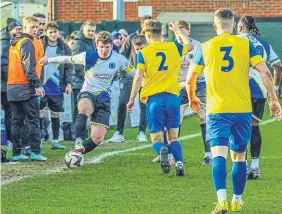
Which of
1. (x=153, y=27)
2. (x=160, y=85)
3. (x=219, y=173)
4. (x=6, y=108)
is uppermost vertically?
(x=153, y=27)

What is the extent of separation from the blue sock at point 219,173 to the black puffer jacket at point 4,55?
6.76 m

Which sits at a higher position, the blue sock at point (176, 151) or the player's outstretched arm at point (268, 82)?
the player's outstretched arm at point (268, 82)

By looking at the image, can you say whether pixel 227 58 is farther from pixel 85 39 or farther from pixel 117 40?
pixel 117 40

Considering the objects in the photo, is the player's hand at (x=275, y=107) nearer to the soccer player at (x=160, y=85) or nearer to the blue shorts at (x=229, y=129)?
the blue shorts at (x=229, y=129)

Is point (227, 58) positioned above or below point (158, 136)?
above

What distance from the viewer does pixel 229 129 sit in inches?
423

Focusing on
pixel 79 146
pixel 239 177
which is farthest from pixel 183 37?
pixel 239 177

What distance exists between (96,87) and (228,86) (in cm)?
441

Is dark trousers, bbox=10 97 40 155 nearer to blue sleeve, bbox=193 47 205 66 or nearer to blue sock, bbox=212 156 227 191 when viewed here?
blue sleeve, bbox=193 47 205 66

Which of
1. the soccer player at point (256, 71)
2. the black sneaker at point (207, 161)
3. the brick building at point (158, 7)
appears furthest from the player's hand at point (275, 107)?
the brick building at point (158, 7)

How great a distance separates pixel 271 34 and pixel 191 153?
49.7 feet

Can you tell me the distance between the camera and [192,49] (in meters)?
14.3

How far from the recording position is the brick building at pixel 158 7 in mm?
35438

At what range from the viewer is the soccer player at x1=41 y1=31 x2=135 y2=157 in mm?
14734
